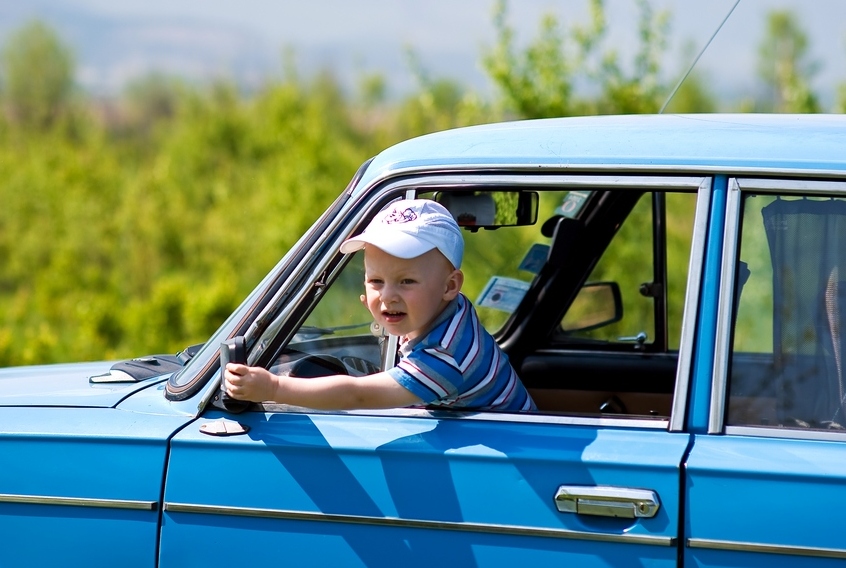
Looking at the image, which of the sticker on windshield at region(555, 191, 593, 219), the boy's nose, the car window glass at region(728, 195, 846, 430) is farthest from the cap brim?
the sticker on windshield at region(555, 191, 593, 219)

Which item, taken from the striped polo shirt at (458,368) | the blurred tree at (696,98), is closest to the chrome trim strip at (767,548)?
the striped polo shirt at (458,368)

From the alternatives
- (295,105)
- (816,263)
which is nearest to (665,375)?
(816,263)

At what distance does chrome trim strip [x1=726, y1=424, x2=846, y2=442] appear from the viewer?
2.18 meters

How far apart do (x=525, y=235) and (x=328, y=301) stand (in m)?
4.45

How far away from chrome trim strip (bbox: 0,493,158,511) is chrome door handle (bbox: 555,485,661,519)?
3.25 feet

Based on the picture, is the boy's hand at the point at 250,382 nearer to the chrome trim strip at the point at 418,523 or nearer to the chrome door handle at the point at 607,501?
the chrome trim strip at the point at 418,523

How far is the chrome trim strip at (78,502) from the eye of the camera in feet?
7.84

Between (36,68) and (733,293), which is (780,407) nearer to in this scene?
(733,293)

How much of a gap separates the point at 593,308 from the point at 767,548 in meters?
1.99

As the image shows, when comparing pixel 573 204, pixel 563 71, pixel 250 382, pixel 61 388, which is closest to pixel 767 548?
pixel 250 382

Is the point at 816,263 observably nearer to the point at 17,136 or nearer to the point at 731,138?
the point at 731,138

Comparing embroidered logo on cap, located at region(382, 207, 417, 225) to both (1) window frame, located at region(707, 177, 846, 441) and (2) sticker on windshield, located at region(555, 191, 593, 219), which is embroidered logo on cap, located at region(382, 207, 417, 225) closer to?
(1) window frame, located at region(707, 177, 846, 441)

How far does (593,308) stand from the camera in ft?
13.2

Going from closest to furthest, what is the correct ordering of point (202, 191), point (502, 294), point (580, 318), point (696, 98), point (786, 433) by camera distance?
point (786, 433)
point (502, 294)
point (580, 318)
point (202, 191)
point (696, 98)
